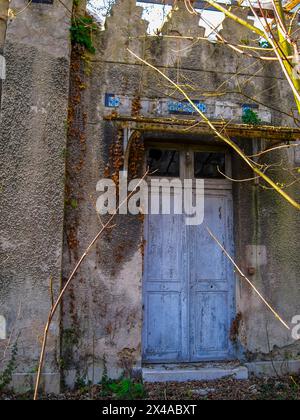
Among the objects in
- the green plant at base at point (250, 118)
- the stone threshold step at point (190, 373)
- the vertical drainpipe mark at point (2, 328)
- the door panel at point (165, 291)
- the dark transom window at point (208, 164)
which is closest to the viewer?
the vertical drainpipe mark at point (2, 328)

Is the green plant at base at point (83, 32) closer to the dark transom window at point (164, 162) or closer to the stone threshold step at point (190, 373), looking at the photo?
the dark transom window at point (164, 162)

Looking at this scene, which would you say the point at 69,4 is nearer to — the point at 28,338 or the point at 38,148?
the point at 38,148

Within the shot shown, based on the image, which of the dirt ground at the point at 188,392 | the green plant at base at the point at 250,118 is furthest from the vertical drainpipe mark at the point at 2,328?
the green plant at base at the point at 250,118

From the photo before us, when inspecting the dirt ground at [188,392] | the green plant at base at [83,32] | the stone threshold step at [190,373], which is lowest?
the dirt ground at [188,392]

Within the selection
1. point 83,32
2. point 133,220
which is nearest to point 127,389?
point 133,220

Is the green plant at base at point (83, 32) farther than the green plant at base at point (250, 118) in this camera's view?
No

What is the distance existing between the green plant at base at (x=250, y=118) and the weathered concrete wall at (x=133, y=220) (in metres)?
0.10

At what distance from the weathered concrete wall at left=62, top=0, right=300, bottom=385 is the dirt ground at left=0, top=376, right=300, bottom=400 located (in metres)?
0.21

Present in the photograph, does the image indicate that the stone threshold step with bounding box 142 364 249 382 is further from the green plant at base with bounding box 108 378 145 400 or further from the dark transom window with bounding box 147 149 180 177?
the dark transom window with bounding box 147 149 180 177

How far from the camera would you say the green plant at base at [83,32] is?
5203 millimetres

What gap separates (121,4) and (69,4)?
707mm

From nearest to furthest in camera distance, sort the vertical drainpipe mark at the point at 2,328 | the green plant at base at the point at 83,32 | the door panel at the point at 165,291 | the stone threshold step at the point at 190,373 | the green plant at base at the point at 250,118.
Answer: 1. the vertical drainpipe mark at the point at 2,328
2. the stone threshold step at the point at 190,373
3. the green plant at base at the point at 83,32
4. the door panel at the point at 165,291
5. the green plant at base at the point at 250,118

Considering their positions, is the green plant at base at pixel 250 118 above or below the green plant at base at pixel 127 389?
above

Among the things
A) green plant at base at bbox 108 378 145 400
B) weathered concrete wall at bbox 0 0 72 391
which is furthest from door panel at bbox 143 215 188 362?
weathered concrete wall at bbox 0 0 72 391
